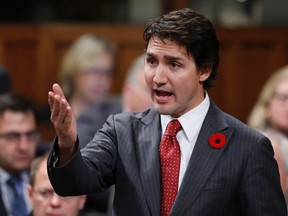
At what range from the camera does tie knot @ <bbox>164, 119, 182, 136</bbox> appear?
261 cm

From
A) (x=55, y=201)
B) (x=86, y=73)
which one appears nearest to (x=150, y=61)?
(x=55, y=201)

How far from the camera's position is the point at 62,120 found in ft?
7.73

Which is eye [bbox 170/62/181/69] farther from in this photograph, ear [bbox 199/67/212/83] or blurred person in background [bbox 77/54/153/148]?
blurred person in background [bbox 77/54/153/148]

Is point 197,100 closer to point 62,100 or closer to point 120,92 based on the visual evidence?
point 62,100

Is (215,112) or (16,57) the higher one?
(215,112)

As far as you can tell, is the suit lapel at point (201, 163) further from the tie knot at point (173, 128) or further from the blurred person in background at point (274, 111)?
the blurred person in background at point (274, 111)

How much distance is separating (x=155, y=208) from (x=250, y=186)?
0.27 meters

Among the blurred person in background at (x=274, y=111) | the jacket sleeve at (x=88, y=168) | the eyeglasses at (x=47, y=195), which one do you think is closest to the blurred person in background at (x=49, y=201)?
the eyeglasses at (x=47, y=195)

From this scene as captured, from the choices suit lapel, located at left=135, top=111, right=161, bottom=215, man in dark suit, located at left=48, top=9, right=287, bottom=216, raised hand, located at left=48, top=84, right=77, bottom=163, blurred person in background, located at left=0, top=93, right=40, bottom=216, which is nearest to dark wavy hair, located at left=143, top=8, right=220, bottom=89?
man in dark suit, located at left=48, top=9, right=287, bottom=216

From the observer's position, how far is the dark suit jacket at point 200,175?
2510 millimetres

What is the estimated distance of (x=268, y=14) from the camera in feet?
20.9

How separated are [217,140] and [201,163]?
9 cm

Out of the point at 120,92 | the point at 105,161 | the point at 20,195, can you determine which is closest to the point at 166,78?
the point at 105,161

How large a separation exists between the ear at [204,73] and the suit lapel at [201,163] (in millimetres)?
99
